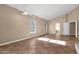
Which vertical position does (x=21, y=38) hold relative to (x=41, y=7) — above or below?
below

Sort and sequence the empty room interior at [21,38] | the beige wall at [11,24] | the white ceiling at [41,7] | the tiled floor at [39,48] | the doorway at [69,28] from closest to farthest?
the tiled floor at [39,48], the empty room interior at [21,38], the beige wall at [11,24], the white ceiling at [41,7], the doorway at [69,28]

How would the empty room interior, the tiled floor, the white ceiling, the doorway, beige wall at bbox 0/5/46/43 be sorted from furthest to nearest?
the doorway, the white ceiling, beige wall at bbox 0/5/46/43, the empty room interior, the tiled floor

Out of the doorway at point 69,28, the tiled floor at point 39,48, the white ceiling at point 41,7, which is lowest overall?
the tiled floor at point 39,48

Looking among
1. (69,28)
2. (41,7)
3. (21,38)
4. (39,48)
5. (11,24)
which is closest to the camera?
(39,48)

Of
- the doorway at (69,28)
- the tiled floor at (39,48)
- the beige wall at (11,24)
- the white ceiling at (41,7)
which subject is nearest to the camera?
the tiled floor at (39,48)

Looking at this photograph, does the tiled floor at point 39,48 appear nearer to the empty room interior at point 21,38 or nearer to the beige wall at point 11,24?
the empty room interior at point 21,38

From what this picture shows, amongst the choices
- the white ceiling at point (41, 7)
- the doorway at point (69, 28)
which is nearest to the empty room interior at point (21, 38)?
the white ceiling at point (41, 7)

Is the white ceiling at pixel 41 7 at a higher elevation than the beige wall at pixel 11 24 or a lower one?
higher

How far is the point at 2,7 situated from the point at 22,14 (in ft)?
7.06

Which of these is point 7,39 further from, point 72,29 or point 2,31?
point 72,29

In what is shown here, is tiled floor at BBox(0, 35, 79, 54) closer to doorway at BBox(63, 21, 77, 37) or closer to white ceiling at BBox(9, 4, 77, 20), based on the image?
white ceiling at BBox(9, 4, 77, 20)

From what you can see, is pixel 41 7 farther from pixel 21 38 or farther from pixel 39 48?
pixel 39 48

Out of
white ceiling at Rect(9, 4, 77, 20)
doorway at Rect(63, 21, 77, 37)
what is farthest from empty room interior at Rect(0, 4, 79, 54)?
doorway at Rect(63, 21, 77, 37)

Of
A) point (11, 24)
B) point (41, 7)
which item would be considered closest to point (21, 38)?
point (11, 24)
